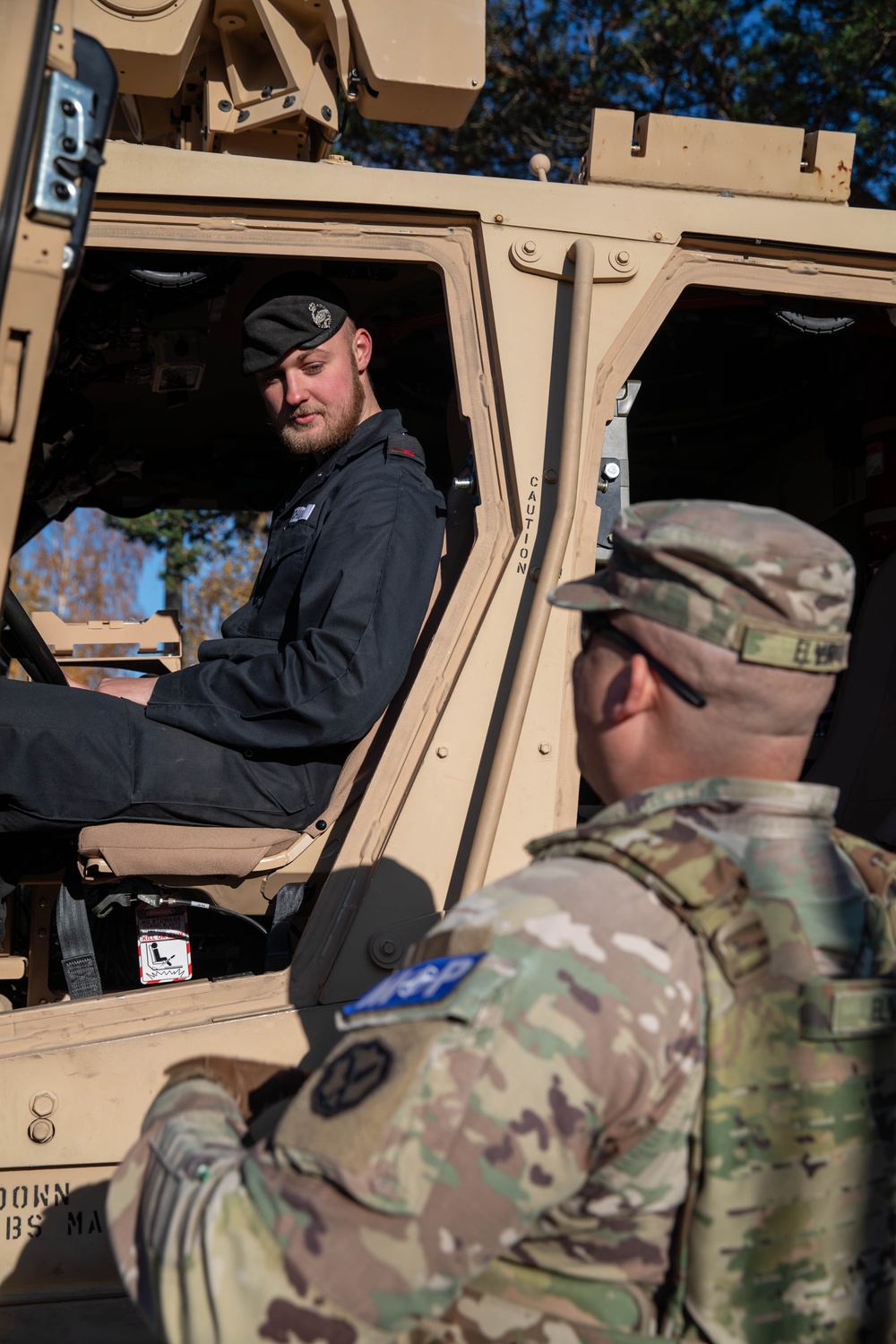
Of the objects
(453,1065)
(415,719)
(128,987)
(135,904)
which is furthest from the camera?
(128,987)

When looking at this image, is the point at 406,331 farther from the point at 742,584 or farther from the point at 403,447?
the point at 742,584

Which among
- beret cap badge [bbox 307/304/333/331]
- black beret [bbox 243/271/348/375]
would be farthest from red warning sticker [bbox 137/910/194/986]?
beret cap badge [bbox 307/304/333/331]

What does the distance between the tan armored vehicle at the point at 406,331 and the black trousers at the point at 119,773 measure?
52mm

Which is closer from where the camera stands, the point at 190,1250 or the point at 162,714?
the point at 190,1250

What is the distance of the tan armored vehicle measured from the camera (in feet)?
6.76

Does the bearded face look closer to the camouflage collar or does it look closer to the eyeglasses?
the eyeglasses

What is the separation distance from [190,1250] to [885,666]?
2449 mm

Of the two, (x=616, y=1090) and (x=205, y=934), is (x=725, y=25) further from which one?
(x=616, y=1090)

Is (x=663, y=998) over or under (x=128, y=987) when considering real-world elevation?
over

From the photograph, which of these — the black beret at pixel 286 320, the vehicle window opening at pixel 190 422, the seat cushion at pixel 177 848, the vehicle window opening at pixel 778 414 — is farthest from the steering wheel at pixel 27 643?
the vehicle window opening at pixel 778 414

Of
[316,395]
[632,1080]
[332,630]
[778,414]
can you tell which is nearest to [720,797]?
[632,1080]

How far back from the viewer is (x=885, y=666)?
10.2 ft

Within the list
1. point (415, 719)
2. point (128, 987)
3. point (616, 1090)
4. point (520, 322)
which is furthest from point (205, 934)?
point (616, 1090)

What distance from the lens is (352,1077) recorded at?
109 centimetres
